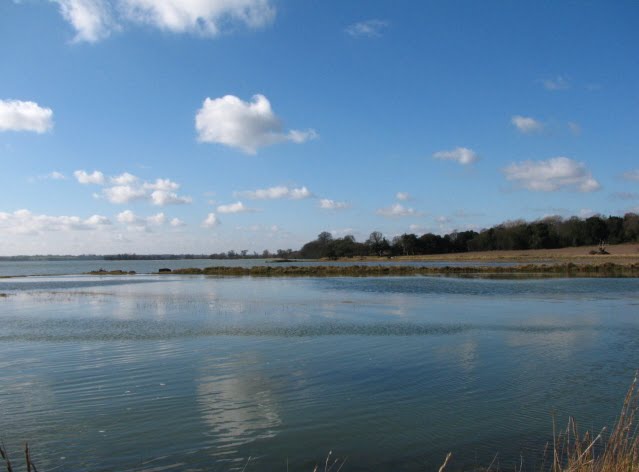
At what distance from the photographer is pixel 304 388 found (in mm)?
10391

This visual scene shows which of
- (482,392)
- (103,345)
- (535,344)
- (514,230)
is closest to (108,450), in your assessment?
(482,392)

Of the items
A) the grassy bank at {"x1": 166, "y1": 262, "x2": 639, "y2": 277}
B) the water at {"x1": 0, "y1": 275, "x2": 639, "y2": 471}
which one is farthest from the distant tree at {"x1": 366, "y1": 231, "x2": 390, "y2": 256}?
the water at {"x1": 0, "y1": 275, "x2": 639, "y2": 471}

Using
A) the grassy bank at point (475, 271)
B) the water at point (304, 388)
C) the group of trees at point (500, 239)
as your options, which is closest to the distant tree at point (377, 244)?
the group of trees at point (500, 239)

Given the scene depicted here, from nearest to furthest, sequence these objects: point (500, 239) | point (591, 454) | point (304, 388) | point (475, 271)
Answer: point (591, 454) < point (304, 388) < point (475, 271) < point (500, 239)

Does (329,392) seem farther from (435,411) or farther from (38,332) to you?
(38,332)

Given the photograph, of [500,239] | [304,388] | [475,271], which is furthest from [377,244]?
[304,388]

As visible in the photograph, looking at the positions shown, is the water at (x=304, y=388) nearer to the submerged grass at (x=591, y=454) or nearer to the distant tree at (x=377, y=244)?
the submerged grass at (x=591, y=454)

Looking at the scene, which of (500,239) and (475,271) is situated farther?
(500,239)

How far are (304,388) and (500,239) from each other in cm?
12808

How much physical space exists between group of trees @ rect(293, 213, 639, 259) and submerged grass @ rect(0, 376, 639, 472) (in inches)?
4831

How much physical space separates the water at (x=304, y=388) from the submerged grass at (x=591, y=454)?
0.91 ft

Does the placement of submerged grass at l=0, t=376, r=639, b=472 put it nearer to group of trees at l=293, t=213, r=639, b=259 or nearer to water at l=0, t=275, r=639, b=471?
water at l=0, t=275, r=639, b=471

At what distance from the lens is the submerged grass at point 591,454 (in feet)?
16.9

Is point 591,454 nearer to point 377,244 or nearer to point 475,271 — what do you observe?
point 475,271
